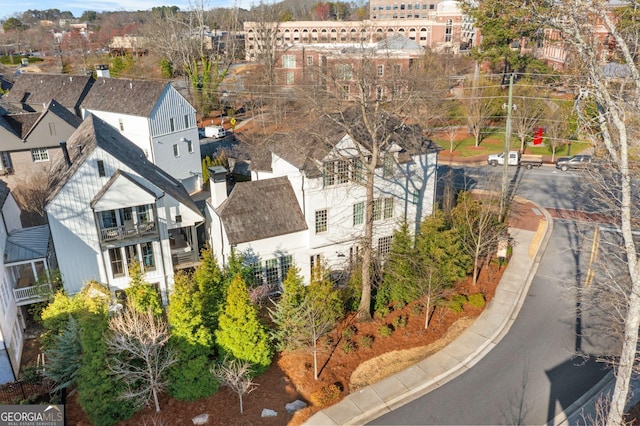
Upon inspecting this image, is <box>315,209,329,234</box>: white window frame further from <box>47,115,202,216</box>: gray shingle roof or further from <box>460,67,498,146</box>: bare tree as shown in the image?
<box>460,67,498,146</box>: bare tree

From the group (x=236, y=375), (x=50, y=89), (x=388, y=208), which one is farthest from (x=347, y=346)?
(x=50, y=89)

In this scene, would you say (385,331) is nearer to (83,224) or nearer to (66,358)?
(66,358)

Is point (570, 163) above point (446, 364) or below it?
above

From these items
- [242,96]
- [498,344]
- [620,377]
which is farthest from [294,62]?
[620,377]

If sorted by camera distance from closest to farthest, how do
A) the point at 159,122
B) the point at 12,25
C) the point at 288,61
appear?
1. the point at 159,122
2. the point at 288,61
3. the point at 12,25

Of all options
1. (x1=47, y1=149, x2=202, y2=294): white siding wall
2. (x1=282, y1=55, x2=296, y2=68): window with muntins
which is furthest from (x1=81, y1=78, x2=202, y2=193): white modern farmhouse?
(x1=282, y1=55, x2=296, y2=68): window with muntins

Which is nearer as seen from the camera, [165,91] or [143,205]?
[143,205]

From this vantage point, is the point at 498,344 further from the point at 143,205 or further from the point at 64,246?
the point at 64,246
